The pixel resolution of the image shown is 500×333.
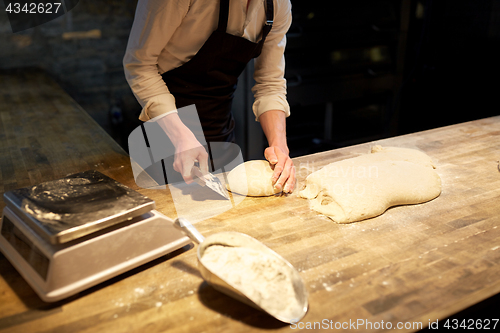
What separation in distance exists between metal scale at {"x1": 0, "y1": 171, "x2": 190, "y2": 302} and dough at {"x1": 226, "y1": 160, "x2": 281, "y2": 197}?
0.34 m

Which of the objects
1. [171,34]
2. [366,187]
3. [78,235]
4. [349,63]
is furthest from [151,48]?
[349,63]

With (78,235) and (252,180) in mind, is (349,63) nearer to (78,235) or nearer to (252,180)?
(252,180)

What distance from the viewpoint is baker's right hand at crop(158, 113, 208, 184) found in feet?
3.76

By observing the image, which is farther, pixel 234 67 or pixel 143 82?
pixel 234 67

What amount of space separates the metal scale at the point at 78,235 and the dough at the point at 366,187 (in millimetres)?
458

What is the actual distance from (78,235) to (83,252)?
1.7 inches

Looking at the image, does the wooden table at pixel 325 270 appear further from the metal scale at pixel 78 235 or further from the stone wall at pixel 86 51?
the stone wall at pixel 86 51

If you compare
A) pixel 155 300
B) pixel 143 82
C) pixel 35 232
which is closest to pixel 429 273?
pixel 155 300

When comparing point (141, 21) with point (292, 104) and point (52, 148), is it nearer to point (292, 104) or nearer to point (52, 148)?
point (52, 148)

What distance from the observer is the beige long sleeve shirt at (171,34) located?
3.74 ft

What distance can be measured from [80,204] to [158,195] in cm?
40

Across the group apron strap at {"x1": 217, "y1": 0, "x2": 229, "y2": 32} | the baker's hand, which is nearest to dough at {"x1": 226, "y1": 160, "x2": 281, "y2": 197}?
the baker's hand

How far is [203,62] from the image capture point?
4.38 feet

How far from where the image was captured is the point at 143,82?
1.24 m
